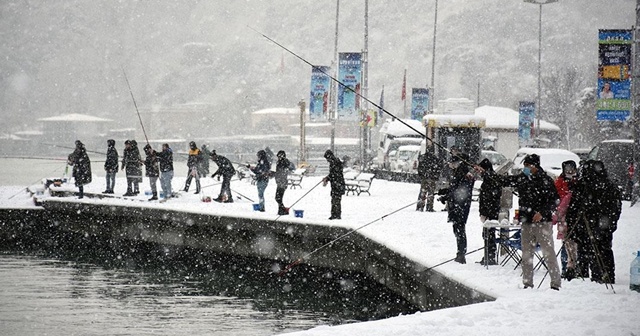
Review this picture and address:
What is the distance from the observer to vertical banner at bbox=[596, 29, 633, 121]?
25.3 meters

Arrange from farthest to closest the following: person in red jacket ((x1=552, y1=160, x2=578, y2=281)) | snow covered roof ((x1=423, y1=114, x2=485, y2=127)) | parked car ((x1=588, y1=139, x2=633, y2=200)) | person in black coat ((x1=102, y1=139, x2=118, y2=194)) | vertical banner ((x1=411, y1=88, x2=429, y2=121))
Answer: vertical banner ((x1=411, y1=88, x2=429, y2=121)) → snow covered roof ((x1=423, y1=114, x2=485, y2=127)) → parked car ((x1=588, y1=139, x2=633, y2=200)) → person in black coat ((x1=102, y1=139, x2=118, y2=194)) → person in red jacket ((x1=552, y1=160, x2=578, y2=281))

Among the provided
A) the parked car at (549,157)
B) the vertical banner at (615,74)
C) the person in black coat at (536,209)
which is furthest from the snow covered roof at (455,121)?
the person in black coat at (536,209)

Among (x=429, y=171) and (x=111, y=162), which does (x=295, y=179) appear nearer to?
(x=111, y=162)

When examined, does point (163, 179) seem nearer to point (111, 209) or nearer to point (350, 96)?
point (111, 209)

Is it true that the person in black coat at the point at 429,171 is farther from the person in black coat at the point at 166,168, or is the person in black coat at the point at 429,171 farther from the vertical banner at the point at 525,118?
the vertical banner at the point at 525,118

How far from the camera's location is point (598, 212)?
1212 centimetres

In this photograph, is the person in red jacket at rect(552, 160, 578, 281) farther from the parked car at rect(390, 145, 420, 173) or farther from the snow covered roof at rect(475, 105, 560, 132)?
the snow covered roof at rect(475, 105, 560, 132)

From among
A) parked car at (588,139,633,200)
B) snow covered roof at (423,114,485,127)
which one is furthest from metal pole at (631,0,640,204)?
snow covered roof at (423,114,485,127)

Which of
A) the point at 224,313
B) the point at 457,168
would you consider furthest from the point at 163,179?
the point at 457,168

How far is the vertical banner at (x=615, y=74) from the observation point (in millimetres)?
25297

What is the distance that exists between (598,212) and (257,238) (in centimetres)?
1193

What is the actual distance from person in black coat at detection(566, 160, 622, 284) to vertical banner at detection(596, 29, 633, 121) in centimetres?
1389

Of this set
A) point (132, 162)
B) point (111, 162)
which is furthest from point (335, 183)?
point (111, 162)

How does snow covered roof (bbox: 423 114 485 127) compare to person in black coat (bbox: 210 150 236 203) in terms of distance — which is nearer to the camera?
person in black coat (bbox: 210 150 236 203)
